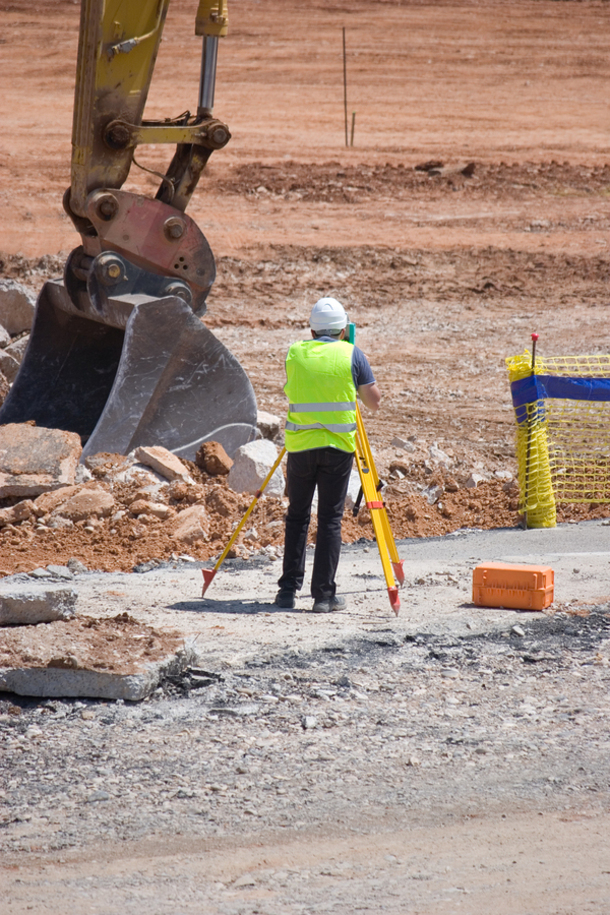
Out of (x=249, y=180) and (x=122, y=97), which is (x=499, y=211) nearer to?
(x=249, y=180)

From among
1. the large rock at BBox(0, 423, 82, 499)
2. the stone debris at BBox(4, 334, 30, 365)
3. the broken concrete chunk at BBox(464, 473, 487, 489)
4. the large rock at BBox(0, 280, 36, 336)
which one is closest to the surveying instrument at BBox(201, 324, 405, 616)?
the large rock at BBox(0, 423, 82, 499)

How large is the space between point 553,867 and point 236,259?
1453 centimetres

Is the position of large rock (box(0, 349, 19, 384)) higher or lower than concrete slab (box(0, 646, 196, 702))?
higher

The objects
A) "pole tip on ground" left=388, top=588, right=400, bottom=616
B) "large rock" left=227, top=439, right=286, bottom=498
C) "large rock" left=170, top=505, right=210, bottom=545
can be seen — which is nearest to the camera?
"pole tip on ground" left=388, top=588, right=400, bottom=616

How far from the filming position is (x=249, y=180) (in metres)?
21.0

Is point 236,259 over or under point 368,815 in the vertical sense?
over

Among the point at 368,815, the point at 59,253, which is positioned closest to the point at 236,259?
the point at 59,253

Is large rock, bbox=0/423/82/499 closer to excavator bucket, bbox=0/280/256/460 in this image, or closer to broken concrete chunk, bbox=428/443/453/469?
excavator bucket, bbox=0/280/256/460

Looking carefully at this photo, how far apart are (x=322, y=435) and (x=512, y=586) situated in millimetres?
1423

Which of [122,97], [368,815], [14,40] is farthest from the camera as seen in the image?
[14,40]

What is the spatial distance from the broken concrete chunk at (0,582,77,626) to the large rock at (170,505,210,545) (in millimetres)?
2294

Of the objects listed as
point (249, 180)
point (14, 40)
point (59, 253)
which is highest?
point (14, 40)

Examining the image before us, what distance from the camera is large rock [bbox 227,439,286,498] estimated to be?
8.23 meters

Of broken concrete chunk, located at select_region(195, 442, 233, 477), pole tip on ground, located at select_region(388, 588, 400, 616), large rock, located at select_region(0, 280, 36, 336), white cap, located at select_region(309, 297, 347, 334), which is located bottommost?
pole tip on ground, located at select_region(388, 588, 400, 616)
